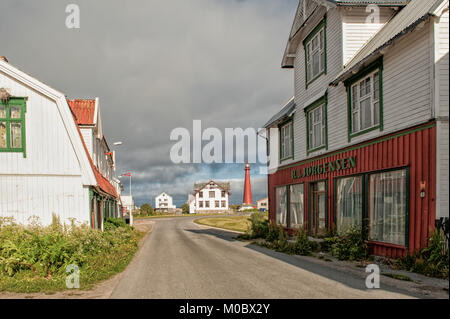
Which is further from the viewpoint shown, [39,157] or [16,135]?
[39,157]

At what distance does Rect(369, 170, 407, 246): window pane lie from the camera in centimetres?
1048

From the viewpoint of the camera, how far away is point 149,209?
82562 mm

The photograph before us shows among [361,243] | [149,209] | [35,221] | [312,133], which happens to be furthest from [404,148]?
[149,209]

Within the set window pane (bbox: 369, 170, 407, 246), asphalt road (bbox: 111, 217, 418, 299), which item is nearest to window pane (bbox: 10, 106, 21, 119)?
asphalt road (bbox: 111, 217, 418, 299)

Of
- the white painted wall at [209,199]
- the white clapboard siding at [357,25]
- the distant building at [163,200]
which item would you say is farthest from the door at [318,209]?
the distant building at [163,200]

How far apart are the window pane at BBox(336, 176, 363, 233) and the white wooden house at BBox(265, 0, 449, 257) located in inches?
1.5

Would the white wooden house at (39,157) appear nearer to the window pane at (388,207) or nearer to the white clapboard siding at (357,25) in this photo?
the window pane at (388,207)

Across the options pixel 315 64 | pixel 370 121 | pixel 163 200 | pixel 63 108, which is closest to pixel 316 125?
pixel 315 64

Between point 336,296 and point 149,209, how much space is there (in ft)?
259

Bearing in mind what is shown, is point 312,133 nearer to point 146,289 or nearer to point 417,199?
point 417,199

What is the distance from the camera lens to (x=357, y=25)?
14297mm

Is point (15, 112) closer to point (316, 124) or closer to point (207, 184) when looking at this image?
point (316, 124)

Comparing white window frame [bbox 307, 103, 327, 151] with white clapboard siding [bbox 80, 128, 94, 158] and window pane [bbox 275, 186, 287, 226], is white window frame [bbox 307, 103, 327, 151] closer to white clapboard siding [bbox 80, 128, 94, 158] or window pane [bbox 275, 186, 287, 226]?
window pane [bbox 275, 186, 287, 226]

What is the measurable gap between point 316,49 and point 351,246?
9637 mm
